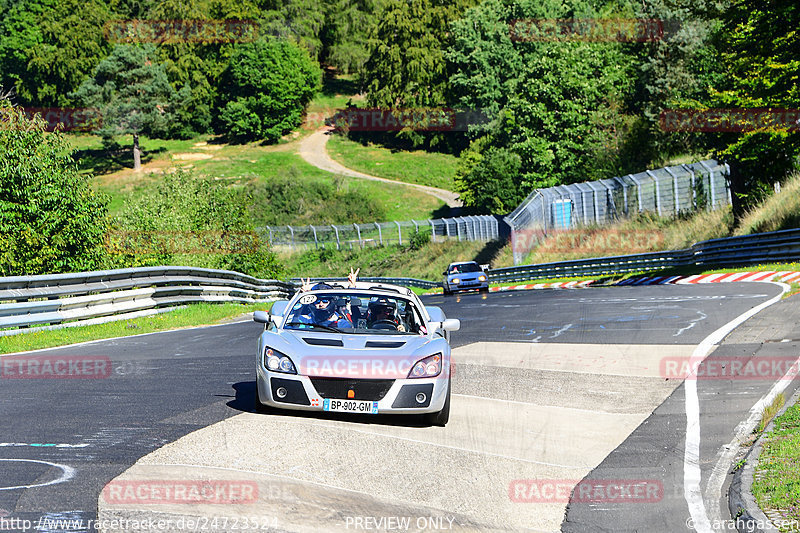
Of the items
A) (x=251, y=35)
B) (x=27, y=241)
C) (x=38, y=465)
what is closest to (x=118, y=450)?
(x=38, y=465)

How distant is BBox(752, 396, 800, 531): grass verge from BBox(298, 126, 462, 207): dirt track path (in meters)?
72.7

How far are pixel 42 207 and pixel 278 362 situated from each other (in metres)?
16.4

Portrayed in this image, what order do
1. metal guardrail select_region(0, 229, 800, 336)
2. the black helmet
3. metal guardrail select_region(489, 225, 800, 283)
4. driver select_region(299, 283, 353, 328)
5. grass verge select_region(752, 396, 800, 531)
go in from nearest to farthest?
grass verge select_region(752, 396, 800, 531), driver select_region(299, 283, 353, 328), the black helmet, metal guardrail select_region(0, 229, 800, 336), metal guardrail select_region(489, 225, 800, 283)

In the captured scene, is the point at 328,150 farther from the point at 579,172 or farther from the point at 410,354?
the point at 410,354

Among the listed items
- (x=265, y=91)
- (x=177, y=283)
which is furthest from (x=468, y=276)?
(x=265, y=91)

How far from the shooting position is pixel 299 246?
6638 centimetres

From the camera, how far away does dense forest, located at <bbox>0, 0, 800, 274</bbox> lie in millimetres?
35469

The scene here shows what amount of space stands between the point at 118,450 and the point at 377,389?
7.67 ft

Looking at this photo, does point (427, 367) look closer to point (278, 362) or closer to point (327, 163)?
point (278, 362)

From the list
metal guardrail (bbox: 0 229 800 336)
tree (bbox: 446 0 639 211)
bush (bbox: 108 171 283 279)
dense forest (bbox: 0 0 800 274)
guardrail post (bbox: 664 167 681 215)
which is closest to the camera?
metal guardrail (bbox: 0 229 800 336)

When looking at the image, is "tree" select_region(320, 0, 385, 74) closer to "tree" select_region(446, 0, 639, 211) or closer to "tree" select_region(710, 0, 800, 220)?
"tree" select_region(446, 0, 639, 211)

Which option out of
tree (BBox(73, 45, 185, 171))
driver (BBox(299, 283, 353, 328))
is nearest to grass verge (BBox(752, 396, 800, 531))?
driver (BBox(299, 283, 353, 328))

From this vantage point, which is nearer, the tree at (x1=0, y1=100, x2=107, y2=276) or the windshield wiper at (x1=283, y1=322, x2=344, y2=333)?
the windshield wiper at (x1=283, y1=322, x2=344, y2=333)

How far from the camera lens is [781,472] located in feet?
22.6
